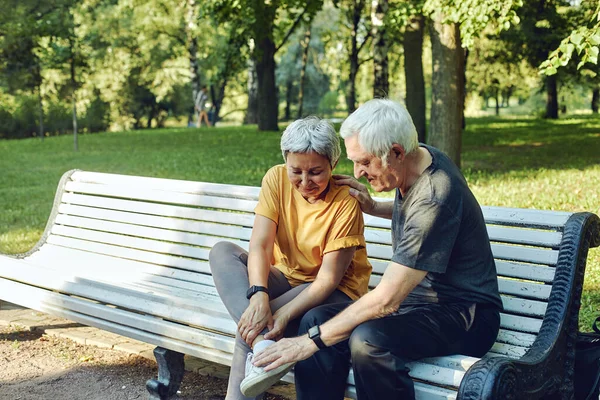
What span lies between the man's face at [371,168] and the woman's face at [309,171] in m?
0.41

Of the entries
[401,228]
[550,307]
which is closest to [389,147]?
[401,228]

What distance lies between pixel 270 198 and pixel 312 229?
0.26 metres

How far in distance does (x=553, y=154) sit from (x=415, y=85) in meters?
2.68

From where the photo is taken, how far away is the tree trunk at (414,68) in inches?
536

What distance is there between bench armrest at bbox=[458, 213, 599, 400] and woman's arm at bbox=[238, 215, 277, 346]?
39.2 inches

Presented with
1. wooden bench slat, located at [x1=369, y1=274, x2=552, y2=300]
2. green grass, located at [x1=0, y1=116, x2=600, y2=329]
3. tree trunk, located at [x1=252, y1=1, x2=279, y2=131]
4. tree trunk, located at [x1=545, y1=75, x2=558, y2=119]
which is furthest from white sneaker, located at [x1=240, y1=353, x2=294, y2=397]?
tree trunk, located at [x1=545, y1=75, x2=558, y2=119]

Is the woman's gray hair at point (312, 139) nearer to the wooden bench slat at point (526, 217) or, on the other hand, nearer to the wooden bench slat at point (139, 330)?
the wooden bench slat at point (526, 217)

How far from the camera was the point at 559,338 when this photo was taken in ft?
9.82

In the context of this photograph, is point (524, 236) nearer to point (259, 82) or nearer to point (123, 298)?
point (123, 298)

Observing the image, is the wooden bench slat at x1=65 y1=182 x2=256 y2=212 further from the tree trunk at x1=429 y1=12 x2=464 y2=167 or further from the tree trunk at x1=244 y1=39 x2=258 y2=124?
the tree trunk at x1=244 y1=39 x2=258 y2=124

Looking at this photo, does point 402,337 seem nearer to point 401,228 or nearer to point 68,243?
point 401,228

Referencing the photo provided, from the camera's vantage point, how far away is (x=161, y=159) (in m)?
14.4

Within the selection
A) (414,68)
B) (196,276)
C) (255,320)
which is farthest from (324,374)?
(414,68)

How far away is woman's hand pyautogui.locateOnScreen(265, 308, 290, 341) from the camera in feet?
10.6
